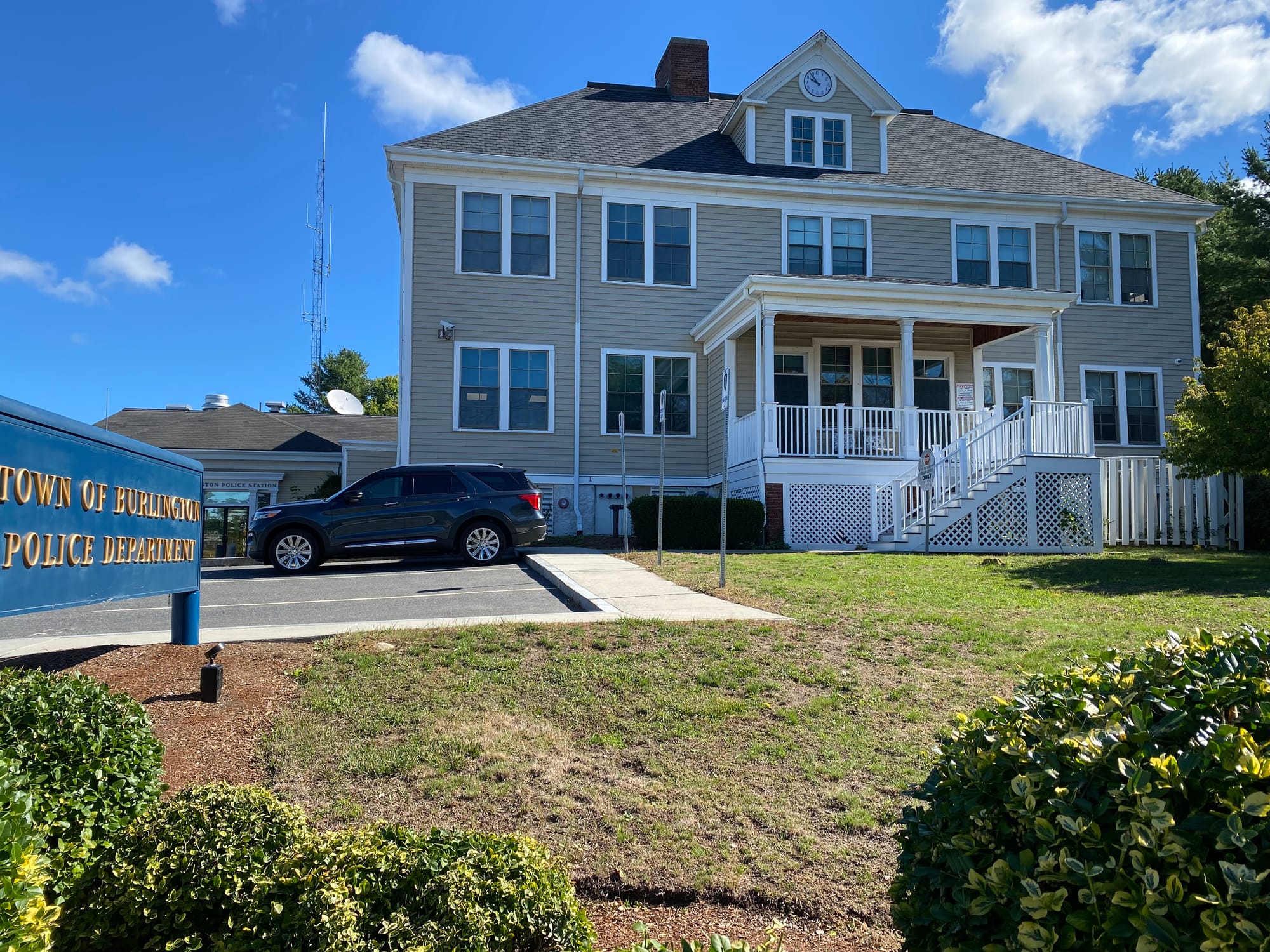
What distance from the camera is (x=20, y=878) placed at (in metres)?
2.34

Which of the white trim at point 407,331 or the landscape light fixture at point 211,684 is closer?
the landscape light fixture at point 211,684

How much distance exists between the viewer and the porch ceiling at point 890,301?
16.9 metres

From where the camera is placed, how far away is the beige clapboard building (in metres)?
17.6

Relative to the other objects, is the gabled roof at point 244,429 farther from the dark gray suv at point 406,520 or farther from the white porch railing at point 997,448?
the white porch railing at point 997,448

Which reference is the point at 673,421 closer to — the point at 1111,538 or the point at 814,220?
the point at 814,220

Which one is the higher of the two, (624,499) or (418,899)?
(624,499)

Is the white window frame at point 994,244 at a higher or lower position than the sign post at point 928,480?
higher

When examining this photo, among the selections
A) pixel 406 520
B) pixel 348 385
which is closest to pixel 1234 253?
pixel 406 520

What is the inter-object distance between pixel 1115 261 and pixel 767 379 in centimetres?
1057

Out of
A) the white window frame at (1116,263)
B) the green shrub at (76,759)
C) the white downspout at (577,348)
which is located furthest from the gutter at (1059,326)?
the green shrub at (76,759)

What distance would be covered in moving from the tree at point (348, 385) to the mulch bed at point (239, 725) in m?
58.5

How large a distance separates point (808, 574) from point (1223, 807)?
29.9ft

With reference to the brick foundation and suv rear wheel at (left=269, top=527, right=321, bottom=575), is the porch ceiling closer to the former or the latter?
the brick foundation

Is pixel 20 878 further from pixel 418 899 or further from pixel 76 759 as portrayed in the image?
pixel 76 759
